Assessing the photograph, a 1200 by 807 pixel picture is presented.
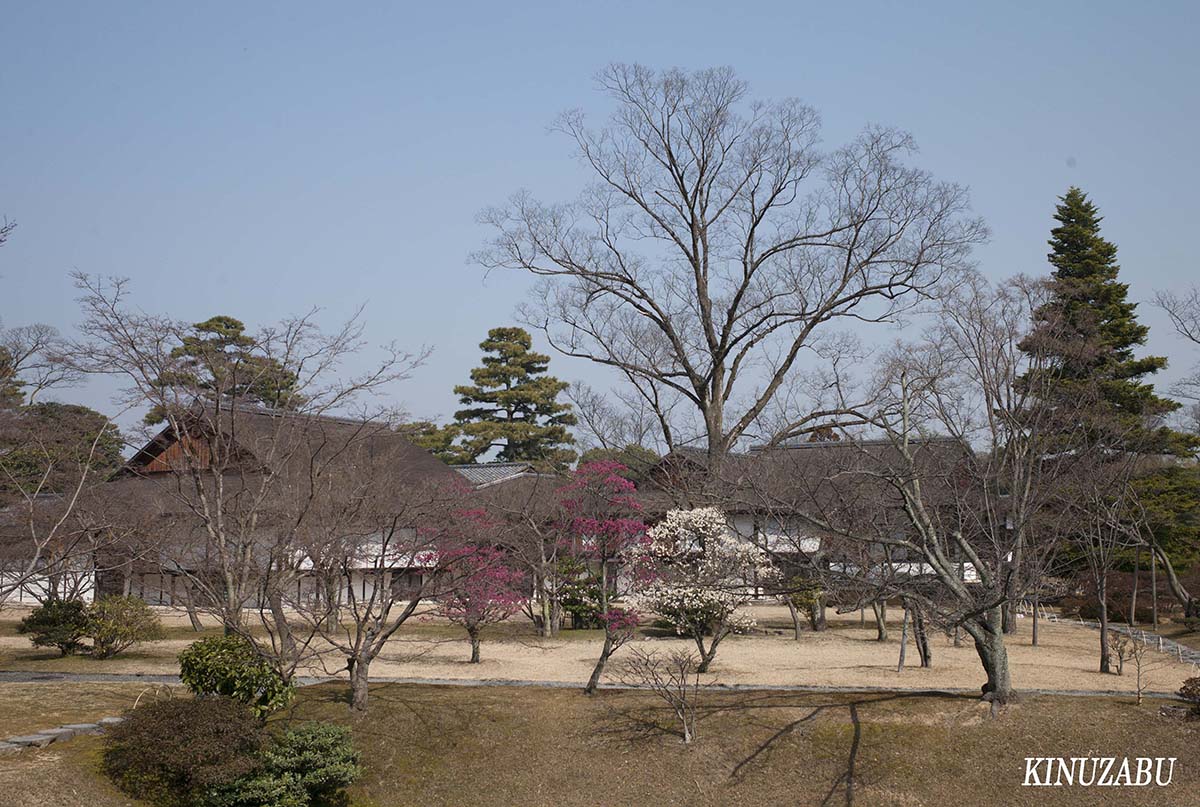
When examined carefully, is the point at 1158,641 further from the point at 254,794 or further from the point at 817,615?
the point at 254,794

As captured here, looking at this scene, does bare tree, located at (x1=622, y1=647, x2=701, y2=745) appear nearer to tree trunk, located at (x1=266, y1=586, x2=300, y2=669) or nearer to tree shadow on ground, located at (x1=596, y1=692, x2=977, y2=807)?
tree shadow on ground, located at (x1=596, y1=692, x2=977, y2=807)

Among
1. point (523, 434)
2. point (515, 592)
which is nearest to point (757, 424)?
point (515, 592)

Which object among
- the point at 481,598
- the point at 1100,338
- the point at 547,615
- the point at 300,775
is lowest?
the point at 300,775

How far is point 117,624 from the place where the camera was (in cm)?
1848

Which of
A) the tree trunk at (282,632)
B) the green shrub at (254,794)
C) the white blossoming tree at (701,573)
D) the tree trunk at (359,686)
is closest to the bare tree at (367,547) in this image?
the tree trunk at (359,686)

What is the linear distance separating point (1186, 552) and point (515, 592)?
22.0 m

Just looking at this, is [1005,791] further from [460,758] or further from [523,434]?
[523,434]

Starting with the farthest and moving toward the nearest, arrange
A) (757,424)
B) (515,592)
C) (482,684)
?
(757,424), (515,592), (482,684)

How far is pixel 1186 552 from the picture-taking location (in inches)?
1169

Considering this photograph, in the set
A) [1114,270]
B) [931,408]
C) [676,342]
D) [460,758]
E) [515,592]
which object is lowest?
[460,758]

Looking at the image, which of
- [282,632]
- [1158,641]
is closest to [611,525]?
[282,632]

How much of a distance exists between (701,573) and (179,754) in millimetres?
10645

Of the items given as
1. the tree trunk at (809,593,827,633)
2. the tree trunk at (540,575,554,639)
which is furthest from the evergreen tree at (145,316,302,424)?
the tree trunk at (809,593,827,633)

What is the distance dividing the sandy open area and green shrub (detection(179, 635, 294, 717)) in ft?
9.76
